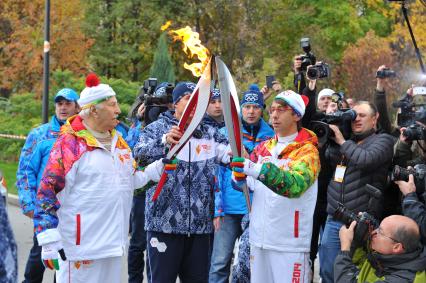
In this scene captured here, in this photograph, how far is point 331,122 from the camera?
615 cm

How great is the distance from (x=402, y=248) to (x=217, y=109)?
274 centimetres

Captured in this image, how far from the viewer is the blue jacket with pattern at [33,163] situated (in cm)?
680

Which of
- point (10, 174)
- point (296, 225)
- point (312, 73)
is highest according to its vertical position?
point (312, 73)

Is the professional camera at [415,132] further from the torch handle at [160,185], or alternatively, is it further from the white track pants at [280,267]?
the torch handle at [160,185]

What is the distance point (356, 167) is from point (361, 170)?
0.05 metres

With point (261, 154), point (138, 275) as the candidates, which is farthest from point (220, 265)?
point (261, 154)

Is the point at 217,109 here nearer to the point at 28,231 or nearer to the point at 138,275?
the point at 138,275

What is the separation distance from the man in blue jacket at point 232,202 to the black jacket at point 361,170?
102 centimetres

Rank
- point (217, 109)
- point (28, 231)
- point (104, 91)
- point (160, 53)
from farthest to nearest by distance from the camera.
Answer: point (160, 53) < point (28, 231) < point (217, 109) < point (104, 91)

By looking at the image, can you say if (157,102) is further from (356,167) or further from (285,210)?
(285,210)

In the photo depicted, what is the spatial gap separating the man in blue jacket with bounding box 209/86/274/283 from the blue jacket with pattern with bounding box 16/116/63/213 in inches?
62.1

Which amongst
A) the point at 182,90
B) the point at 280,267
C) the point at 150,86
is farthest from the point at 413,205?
the point at 150,86

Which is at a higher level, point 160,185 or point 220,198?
point 160,185

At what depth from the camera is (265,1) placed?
25062 millimetres
